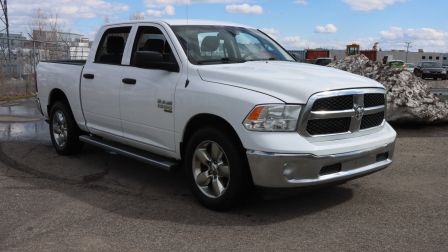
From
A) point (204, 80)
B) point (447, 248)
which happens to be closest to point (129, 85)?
point (204, 80)

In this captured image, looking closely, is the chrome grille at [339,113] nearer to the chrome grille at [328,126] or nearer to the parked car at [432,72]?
the chrome grille at [328,126]

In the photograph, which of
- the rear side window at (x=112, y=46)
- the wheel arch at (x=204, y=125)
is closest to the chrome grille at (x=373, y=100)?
the wheel arch at (x=204, y=125)

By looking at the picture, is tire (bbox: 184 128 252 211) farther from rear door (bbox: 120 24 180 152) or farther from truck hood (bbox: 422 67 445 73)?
truck hood (bbox: 422 67 445 73)

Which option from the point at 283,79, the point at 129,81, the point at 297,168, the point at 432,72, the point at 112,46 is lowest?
the point at 432,72

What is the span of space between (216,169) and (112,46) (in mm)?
2635

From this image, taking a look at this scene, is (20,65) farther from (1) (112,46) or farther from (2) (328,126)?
(2) (328,126)

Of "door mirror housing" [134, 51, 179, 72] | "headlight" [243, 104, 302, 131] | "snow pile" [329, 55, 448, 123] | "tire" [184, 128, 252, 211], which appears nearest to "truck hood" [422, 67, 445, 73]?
"snow pile" [329, 55, 448, 123]

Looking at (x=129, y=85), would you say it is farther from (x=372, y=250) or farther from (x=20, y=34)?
(x=20, y=34)

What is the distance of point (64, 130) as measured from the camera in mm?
7648

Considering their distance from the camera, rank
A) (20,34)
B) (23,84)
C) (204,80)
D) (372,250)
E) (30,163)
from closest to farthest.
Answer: (372,250), (204,80), (30,163), (23,84), (20,34)

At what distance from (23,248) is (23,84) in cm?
1444

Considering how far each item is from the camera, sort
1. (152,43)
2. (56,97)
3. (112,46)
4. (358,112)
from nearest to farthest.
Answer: (358,112) < (152,43) < (112,46) < (56,97)

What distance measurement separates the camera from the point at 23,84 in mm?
17422

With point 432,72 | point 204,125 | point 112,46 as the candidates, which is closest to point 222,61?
point 204,125
